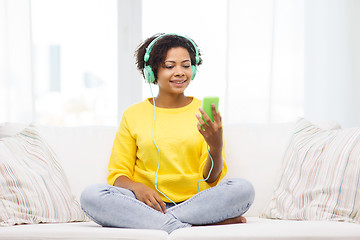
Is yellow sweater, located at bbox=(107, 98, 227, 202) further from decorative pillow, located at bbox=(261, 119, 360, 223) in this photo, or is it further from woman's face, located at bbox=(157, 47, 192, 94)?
decorative pillow, located at bbox=(261, 119, 360, 223)

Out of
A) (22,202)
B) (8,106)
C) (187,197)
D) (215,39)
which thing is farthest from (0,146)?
(215,39)

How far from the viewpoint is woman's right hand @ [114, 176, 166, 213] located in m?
1.79

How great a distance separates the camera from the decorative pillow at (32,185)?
1.78m

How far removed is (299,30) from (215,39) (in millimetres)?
488

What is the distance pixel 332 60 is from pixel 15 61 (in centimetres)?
183

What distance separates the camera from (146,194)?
5.97ft

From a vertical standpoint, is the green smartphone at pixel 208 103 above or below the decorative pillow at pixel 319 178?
above

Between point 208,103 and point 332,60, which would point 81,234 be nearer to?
point 208,103

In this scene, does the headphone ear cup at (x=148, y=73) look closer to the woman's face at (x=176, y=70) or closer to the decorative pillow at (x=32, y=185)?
the woman's face at (x=176, y=70)

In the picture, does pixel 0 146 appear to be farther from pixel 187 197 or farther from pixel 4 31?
pixel 4 31

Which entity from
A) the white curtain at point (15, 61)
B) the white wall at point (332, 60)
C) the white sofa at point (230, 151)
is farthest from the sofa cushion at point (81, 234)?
the white wall at point (332, 60)

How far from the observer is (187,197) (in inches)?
76.6

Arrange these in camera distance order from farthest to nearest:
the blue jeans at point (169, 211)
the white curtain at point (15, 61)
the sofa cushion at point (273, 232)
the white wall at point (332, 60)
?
1. the white wall at point (332, 60)
2. the white curtain at point (15, 61)
3. the blue jeans at point (169, 211)
4. the sofa cushion at point (273, 232)

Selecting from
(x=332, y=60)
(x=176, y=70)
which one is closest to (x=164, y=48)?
(x=176, y=70)
